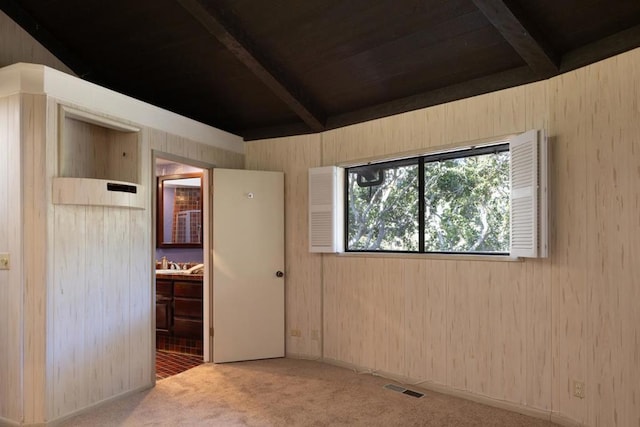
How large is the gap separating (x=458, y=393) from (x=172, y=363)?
2.68 metres

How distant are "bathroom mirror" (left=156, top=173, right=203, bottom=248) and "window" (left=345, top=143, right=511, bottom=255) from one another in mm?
2167

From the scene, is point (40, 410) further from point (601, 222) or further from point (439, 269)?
point (601, 222)

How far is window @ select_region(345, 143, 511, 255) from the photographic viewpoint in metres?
3.37

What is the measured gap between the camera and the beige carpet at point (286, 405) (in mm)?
2947

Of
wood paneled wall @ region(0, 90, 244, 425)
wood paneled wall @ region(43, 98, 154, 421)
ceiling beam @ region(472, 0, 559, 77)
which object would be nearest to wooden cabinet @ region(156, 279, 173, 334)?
wood paneled wall @ region(43, 98, 154, 421)

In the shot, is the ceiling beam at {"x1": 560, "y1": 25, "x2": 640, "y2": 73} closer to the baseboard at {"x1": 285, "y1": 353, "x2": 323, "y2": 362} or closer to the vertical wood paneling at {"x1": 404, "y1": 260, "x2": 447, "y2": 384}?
the vertical wood paneling at {"x1": 404, "y1": 260, "x2": 447, "y2": 384}

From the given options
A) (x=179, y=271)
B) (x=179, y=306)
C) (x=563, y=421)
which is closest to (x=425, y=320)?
(x=563, y=421)

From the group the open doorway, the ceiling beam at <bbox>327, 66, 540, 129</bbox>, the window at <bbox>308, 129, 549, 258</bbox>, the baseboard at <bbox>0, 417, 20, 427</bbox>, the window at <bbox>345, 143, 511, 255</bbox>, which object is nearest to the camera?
the baseboard at <bbox>0, 417, 20, 427</bbox>

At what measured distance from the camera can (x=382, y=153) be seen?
3.96 m

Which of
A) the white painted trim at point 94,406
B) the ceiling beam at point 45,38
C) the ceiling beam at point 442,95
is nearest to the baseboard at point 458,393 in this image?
the white painted trim at point 94,406

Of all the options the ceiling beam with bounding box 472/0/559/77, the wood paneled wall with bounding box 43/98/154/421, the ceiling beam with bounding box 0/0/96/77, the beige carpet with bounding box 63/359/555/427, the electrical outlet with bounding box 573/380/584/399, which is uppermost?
the ceiling beam with bounding box 0/0/96/77

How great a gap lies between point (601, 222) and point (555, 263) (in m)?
0.39

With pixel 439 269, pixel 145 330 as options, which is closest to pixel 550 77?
pixel 439 269

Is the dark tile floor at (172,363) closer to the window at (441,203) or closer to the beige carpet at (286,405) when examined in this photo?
the beige carpet at (286,405)
